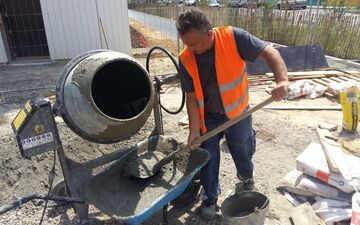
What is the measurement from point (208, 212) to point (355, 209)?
116cm

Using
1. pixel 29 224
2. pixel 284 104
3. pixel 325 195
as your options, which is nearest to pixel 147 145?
Result: pixel 29 224

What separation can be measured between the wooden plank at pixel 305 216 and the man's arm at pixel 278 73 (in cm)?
113

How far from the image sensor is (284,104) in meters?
5.51

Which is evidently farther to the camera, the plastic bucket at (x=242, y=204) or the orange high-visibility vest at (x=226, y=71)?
the plastic bucket at (x=242, y=204)

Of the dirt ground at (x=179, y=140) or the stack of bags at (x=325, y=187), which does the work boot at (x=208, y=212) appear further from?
the stack of bags at (x=325, y=187)

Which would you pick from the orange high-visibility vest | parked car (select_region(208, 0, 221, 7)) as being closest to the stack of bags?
the orange high-visibility vest

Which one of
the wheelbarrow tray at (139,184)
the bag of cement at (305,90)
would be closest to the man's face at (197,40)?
the wheelbarrow tray at (139,184)

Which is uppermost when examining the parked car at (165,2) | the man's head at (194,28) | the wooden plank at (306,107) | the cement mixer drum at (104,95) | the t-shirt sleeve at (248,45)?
the man's head at (194,28)

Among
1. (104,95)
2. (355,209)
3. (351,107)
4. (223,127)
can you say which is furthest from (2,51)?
(355,209)

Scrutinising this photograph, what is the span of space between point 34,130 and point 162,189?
116cm

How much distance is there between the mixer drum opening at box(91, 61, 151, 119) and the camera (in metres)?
2.72

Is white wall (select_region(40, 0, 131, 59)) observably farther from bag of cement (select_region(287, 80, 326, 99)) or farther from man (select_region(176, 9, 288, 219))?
man (select_region(176, 9, 288, 219))

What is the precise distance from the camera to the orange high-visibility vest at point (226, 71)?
2348mm

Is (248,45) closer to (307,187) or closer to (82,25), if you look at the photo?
(307,187)
